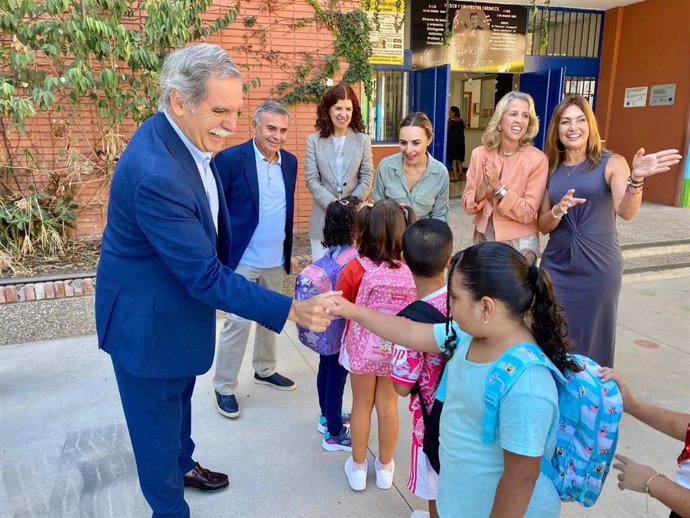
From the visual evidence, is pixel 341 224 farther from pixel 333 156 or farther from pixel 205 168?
pixel 333 156

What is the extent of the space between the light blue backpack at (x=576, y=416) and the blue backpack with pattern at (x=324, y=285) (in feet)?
3.46

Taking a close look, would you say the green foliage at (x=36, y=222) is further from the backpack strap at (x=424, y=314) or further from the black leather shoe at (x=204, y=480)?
the backpack strap at (x=424, y=314)

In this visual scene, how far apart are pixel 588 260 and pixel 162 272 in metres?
2.13

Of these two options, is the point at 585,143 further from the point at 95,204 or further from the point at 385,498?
the point at 95,204

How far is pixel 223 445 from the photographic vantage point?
277 cm

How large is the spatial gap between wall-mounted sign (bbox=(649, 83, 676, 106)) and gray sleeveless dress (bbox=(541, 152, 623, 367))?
22.3 feet

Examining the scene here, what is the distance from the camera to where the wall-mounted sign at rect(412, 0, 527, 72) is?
783cm

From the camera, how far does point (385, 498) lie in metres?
2.36

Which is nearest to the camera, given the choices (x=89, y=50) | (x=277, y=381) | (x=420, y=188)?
(x=420, y=188)

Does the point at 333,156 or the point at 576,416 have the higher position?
the point at 333,156

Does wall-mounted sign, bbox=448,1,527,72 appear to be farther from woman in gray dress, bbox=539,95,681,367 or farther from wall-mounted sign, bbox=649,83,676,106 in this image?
woman in gray dress, bbox=539,95,681,367

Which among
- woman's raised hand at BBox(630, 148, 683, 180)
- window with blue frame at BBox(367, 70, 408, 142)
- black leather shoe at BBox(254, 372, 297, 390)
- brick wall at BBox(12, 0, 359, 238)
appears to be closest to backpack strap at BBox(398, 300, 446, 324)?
woman's raised hand at BBox(630, 148, 683, 180)

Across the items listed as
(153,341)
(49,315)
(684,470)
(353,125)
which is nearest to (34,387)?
(49,315)

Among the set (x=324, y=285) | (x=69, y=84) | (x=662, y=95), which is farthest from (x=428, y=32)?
(x=324, y=285)
